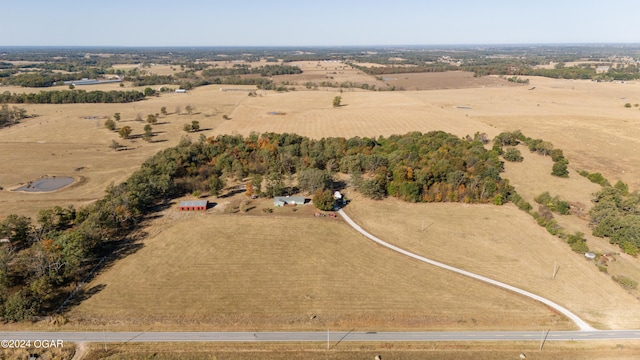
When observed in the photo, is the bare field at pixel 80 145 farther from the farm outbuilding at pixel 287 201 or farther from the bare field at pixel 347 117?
the farm outbuilding at pixel 287 201

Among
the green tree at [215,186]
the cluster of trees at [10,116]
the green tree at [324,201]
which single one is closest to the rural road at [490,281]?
the green tree at [324,201]

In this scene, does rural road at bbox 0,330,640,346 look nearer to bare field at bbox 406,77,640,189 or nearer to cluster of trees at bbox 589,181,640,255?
cluster of trees at bbox 589,181,640,255

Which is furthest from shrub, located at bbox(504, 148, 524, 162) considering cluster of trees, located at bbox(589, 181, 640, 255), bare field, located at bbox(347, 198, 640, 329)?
bare field, located at bbox(347, 198, 640, 329)

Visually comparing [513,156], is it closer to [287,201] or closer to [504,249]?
[504,249]

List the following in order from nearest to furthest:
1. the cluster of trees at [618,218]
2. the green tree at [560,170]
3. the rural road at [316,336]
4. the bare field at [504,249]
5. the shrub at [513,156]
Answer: the rural road at [316,336] < the bare field at [504,249] < the cluster of trees at [618,218] < the green tree at [560,170] < the shrub at [513,156]

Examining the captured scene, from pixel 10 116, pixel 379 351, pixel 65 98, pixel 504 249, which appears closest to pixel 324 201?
pixel 504 249
